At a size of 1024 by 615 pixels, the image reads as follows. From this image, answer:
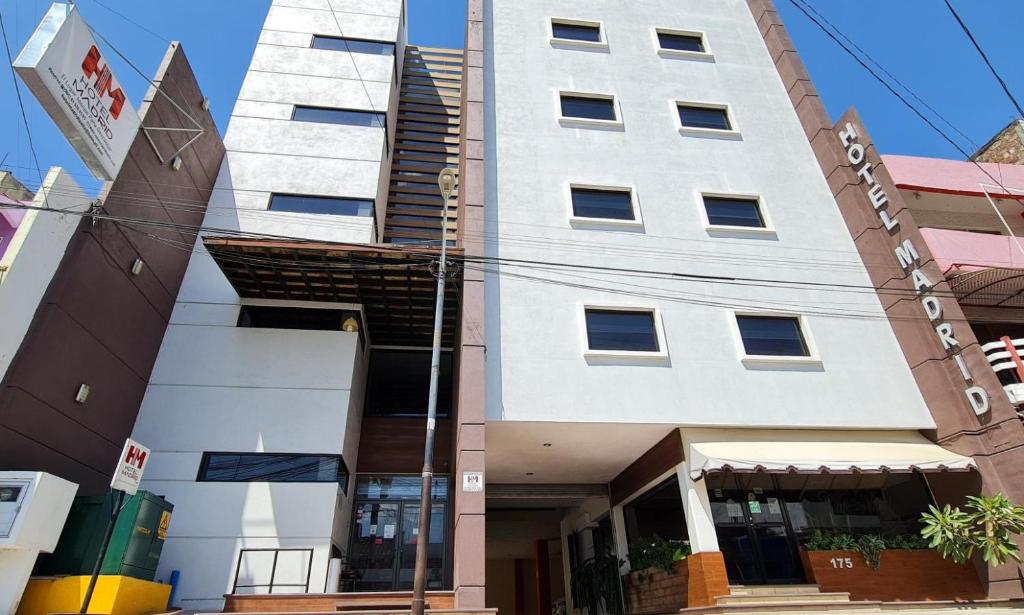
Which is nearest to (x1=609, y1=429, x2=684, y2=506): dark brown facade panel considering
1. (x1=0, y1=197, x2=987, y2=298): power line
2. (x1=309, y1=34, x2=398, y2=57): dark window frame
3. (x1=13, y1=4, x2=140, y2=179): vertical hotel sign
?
(x1=0, y1=197, x2=987, y2=298): power line

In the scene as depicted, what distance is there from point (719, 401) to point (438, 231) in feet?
40.6

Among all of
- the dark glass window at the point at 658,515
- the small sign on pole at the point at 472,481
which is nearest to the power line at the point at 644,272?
the dark glass window at the point at 658,515

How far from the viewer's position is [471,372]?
40.1ft

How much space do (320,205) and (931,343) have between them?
1699 cm

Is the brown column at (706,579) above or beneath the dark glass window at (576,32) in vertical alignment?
beneath

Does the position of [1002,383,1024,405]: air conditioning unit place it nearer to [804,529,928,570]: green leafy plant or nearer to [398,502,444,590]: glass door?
[804,529,928,570]: green leafy plant

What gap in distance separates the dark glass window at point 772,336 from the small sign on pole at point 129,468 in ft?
40.1

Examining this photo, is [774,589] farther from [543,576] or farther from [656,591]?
[543,576]

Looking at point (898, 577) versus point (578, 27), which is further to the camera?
point (578, 27)

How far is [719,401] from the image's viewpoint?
1301cm

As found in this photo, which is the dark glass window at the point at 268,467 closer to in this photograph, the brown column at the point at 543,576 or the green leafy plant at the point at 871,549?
the brown column at the point at 543,576

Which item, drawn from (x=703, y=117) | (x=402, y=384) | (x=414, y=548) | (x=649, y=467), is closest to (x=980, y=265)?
(x=703, y=117)

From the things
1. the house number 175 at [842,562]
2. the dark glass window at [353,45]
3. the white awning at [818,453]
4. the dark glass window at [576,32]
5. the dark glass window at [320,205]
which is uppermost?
the dark glass window at [353,45]

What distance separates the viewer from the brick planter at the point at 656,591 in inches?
486
